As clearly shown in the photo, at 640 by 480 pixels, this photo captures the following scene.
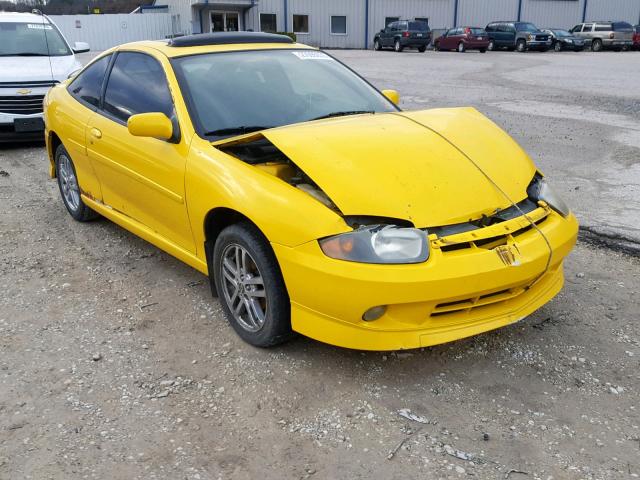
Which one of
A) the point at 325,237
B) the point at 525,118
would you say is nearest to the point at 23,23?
the point at 525,118

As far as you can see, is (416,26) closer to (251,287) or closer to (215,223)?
(215,223)

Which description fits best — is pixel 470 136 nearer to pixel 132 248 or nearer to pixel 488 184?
pixel 488 184

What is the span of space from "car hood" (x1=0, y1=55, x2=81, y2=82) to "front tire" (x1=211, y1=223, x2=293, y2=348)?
21.2 feet

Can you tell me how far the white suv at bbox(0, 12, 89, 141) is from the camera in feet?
27.5

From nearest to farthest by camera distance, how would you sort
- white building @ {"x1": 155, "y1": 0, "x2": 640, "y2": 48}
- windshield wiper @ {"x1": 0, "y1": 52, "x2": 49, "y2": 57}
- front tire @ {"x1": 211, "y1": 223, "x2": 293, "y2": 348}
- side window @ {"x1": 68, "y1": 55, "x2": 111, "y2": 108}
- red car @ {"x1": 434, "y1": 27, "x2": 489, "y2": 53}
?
1. front tire @ {"x1": 211, "y1": 223, "x2": 293, "y2": 348}
2. side window @ {"x1": 68, "y1": 55, "x2": 111, "y2": 108}
3. windshield wiper @ {"x1": 0, "y1": 52, "x2": 49, "y2": 57}
4. red car @ {"x1": 434, "y1": 27, "x2": 489, "y2": 53}
5. white building @ {"x1": 155, "y1": 0, "x2": 640, "y2": 48}

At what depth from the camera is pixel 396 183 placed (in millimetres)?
3057

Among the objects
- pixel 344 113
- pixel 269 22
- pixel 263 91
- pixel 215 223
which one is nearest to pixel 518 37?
pixel 269 22

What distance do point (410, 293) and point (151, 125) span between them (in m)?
1.84

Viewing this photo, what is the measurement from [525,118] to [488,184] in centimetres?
791

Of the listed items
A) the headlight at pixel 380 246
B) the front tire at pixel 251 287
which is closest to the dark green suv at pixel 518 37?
the front tire at pixel 251 287

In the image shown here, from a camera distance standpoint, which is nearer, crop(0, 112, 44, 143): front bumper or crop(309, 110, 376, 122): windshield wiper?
crop(309, 110, 376, 122): windshield wiper

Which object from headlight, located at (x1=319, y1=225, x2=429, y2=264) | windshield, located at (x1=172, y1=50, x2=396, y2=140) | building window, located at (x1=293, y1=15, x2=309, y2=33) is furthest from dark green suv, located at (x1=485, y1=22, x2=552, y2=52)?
headlight, located at (x1=319, y1=225, x2=429, y2=264)

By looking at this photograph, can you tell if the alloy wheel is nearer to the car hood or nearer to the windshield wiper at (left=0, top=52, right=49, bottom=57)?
the car hood

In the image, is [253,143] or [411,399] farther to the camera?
[253,143]
